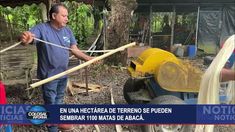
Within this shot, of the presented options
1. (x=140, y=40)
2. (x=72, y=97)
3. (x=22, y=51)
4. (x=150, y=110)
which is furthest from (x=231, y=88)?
(x=22, y=51)

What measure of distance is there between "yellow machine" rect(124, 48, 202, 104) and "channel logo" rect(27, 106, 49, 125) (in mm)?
1193

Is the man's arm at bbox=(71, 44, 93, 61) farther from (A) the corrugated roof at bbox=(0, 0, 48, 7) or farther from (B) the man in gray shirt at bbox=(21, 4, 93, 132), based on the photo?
(A) the corrugated roof at bbox=(0, 0, 48, 7)

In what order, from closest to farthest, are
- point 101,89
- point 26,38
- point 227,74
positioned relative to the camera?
point 227,74 < point 26,38 < point 101,89

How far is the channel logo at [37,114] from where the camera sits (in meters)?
1.92

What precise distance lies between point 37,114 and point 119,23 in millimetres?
1435

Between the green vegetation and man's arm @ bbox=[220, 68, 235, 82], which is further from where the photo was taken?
the green vegetation

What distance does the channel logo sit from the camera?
1920 mm

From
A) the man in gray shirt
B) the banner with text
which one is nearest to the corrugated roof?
the man in gray shirt

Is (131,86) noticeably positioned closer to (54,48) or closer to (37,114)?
(54,48)

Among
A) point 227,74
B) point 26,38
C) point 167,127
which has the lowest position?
point 167,127

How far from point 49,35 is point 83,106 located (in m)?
0.78

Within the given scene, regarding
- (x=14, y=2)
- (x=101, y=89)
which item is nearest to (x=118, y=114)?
(x=101, y=89)

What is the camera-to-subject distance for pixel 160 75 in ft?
9.59

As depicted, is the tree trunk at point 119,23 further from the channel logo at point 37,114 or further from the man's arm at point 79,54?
the channel logo at point 37,114
